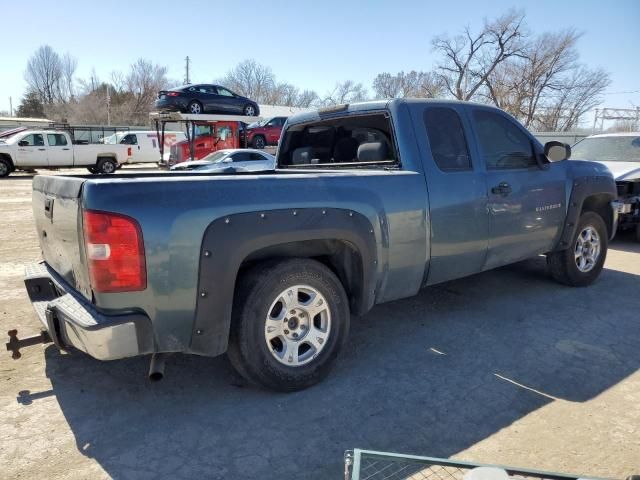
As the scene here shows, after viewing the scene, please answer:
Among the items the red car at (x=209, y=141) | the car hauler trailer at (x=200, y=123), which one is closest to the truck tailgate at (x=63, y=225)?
the car hauler trailer at (x=200, y=123)

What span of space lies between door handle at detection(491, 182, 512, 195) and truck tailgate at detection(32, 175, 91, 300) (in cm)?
323

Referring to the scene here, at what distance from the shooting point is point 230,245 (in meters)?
2.70

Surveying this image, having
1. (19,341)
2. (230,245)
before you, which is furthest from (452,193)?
(19,341)

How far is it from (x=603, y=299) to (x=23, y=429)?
5.33 m

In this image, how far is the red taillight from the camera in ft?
7.98

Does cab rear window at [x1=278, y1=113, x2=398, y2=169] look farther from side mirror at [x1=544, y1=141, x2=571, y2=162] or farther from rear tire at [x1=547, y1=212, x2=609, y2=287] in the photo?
rear tire at [x1=547, y1=212, x2=609, y2=287]

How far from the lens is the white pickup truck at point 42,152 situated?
21.2 metres

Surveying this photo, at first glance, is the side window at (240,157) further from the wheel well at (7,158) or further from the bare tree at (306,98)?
the bare tree at (306,98)

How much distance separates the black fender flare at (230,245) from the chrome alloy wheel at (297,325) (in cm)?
32

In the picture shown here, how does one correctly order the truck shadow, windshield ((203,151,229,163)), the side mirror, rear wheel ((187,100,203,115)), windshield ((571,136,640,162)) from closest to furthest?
the truck shadow < the side mirror < windshield ((571,136,640,162)) < windshield ((203,151,229,163)) < rear wheel ((187,100,203,115))

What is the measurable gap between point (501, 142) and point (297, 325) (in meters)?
2.74

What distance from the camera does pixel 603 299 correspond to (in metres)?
5.12

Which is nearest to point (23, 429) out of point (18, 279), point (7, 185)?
point (18, 279)

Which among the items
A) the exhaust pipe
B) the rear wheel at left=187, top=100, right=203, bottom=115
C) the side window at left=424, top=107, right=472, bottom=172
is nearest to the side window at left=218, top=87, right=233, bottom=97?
the rear wheel at left=187, top=100, right=203, bottom=115
